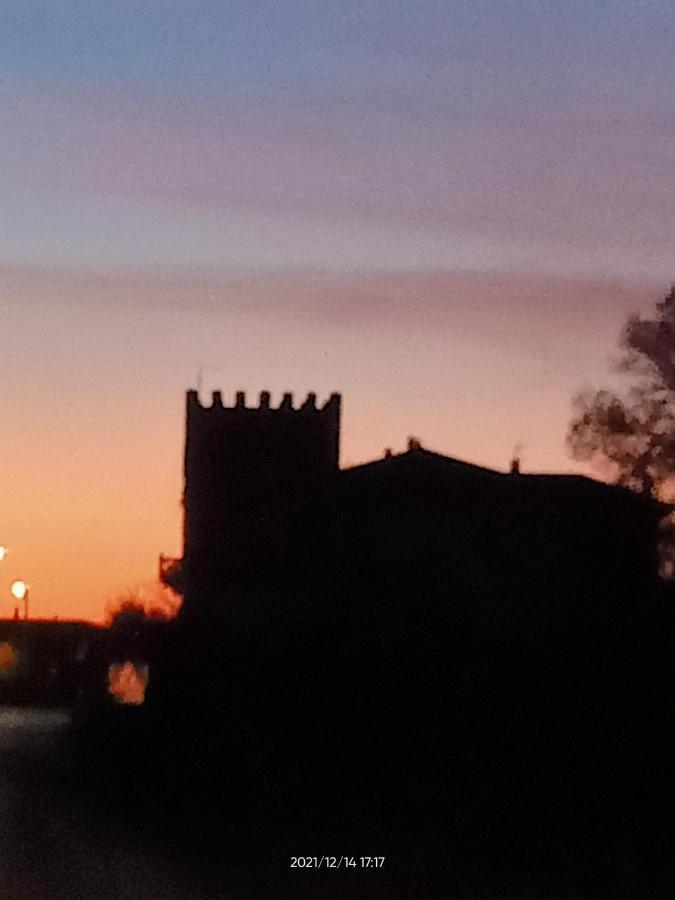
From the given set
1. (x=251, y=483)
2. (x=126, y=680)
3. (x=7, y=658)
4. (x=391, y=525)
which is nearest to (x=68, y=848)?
(x=126, y=680)

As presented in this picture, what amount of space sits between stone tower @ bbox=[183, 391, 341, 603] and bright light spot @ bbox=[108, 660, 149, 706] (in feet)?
7.90

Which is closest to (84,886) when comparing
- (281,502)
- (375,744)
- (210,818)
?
(210,818)

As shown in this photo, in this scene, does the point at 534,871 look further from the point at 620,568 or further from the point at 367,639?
the point at 620,568

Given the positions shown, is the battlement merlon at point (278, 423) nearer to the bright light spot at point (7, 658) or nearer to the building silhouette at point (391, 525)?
the building silhouette at point (391, 525)

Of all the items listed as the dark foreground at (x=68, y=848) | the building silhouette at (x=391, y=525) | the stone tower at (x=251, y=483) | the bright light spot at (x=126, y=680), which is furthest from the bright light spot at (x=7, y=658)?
the dark foreground at (x=68, y=848)

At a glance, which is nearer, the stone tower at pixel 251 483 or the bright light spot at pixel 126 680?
the bright light spot at pixel 126 680

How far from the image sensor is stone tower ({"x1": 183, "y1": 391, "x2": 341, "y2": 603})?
49.2 meters

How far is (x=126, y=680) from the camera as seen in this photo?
47.0 meters

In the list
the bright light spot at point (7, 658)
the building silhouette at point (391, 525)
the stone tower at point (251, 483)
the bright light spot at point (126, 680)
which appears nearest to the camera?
the bright light spot at point (126, 680)

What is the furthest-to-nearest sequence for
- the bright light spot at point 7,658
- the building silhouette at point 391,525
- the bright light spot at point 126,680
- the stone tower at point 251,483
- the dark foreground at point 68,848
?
the bright light spot at point 7,658
the stone tower at point 251,483
the building silhouette at point 391,525
the bright light spot at point 126,680
the dark foreground at point 68,848

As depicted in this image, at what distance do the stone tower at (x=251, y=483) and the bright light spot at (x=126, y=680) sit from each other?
7.90 feet

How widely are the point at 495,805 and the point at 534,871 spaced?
5262mm

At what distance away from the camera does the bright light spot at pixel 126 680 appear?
144 ft

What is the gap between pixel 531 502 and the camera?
50375mm
